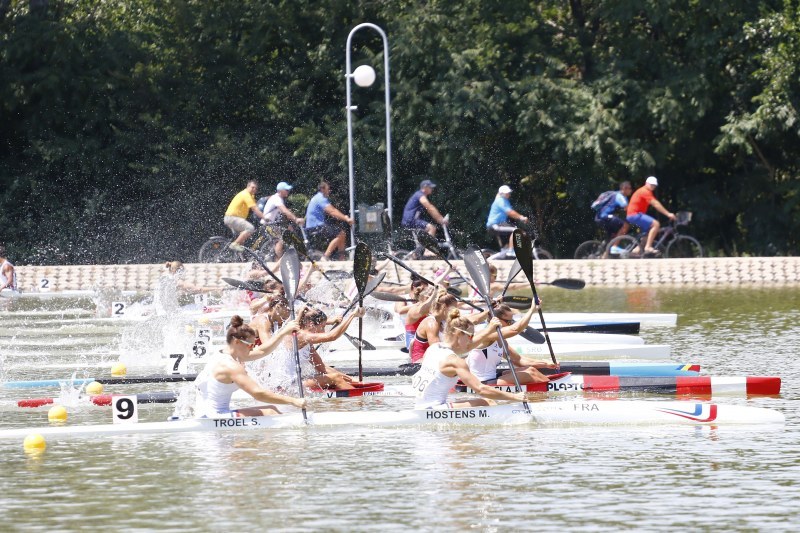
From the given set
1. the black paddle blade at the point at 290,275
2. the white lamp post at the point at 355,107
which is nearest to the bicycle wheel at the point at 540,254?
the white lamp post at the point at 355,107

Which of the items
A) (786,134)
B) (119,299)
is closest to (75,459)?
(119,299)

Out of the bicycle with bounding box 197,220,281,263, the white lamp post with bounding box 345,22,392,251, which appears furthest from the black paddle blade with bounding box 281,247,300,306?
the bicycle with bounding box 197,220,281,263

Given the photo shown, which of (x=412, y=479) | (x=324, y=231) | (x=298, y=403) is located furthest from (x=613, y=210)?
(x=412, y=479)

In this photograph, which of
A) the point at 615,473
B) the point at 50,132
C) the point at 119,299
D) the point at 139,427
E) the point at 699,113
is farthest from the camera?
the point at 50,132

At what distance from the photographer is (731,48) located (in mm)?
30219

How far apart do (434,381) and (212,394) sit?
6.17ft

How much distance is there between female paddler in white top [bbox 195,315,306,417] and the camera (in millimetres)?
11891

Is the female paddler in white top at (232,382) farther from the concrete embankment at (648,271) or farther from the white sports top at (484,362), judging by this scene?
the concrete embankment at (648,271)

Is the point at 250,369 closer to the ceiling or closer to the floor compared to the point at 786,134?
closer to the floor

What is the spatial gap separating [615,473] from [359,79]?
18.6 meters

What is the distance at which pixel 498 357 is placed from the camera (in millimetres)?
14469

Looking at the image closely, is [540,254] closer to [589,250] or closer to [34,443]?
[589,250]

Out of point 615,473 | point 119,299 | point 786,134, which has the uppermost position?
point 786,134

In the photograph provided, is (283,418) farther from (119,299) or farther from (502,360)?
(119,299)
